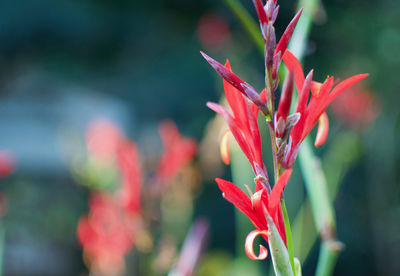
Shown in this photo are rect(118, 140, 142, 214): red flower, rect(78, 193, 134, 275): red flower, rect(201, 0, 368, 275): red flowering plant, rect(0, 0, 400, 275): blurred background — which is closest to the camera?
rect(201, 0, 368, 275): red flowering plant

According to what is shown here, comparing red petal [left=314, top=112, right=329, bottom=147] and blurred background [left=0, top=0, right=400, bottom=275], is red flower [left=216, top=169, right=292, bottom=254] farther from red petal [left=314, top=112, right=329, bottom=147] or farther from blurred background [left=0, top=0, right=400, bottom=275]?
blurred background [left=0, top=0, right=400, bottom=275]

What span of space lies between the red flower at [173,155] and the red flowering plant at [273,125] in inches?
25.7

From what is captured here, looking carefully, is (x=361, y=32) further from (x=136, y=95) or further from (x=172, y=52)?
(x=136, y=95)

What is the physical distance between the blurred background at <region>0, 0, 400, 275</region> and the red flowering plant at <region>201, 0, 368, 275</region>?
192 centimetres

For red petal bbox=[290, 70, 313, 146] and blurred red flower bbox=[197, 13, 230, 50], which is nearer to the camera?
red petal bbox=[290, 70, 313, 146]

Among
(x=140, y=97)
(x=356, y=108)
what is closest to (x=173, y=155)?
(x=356, y=108)

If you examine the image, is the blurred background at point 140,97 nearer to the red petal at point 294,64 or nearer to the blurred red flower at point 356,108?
the blurred red flower at point 356,108

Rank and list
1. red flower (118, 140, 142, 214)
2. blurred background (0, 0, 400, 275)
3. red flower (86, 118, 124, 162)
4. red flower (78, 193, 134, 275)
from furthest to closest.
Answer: blurred background (0, 0, 400, 275) < red flower (86, 118, 124, 162) < red flower (78, 193, 134, 275) < red flower (118, 140, 142, 214)

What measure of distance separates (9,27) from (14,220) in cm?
121

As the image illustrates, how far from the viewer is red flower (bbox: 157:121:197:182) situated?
95 cm

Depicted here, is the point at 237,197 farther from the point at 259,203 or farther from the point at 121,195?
the point at 121,195

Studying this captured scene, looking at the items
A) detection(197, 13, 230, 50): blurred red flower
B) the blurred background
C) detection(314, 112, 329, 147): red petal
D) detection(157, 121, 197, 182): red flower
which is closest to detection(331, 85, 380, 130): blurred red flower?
the blurred background

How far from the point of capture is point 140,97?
3115 millimetres

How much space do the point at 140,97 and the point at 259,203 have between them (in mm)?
2891
